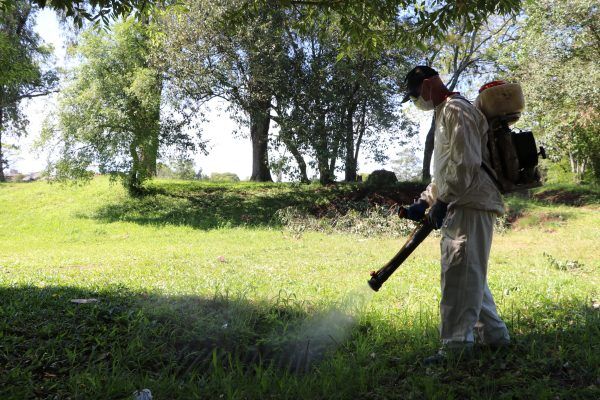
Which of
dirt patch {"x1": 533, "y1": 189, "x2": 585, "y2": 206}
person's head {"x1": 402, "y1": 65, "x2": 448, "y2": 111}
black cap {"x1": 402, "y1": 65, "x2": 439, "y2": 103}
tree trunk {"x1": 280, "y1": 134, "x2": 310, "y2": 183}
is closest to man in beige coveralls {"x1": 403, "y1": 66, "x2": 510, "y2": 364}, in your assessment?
person's head {"x1": 402, "y1": 65, "x2": 448, "y2": 111}

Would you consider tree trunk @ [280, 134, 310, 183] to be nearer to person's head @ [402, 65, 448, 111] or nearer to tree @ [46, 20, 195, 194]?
tree @ [46, 20, 195, 194]

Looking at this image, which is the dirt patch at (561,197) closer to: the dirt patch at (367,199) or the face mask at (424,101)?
the dirt patch at (367,199)

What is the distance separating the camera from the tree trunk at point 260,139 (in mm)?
16980

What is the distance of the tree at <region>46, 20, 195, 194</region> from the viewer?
1623 cm

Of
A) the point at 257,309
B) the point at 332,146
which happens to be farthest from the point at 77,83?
the point at 257,309

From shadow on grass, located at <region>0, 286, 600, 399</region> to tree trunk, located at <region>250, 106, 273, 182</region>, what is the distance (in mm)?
12637

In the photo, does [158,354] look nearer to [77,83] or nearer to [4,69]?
[4,69]

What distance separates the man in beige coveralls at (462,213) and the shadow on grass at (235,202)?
39.5ft

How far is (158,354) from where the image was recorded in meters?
3.73

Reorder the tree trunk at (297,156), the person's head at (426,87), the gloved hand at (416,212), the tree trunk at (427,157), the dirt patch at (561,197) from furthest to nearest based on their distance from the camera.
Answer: the tree trunk at (427,157) < the dirt patch at (561,197) < the tree trunk at (297,156) < the gloved hand at (416,212) < the person's head at (426,87)

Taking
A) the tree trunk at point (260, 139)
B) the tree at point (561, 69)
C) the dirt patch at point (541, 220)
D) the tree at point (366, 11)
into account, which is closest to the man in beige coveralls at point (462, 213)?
the tree at point (366, 11)

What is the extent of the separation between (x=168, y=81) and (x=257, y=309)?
44.6 ft

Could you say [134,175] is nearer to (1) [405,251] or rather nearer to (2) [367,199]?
(2) [367,199]

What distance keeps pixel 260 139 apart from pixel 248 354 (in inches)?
593
